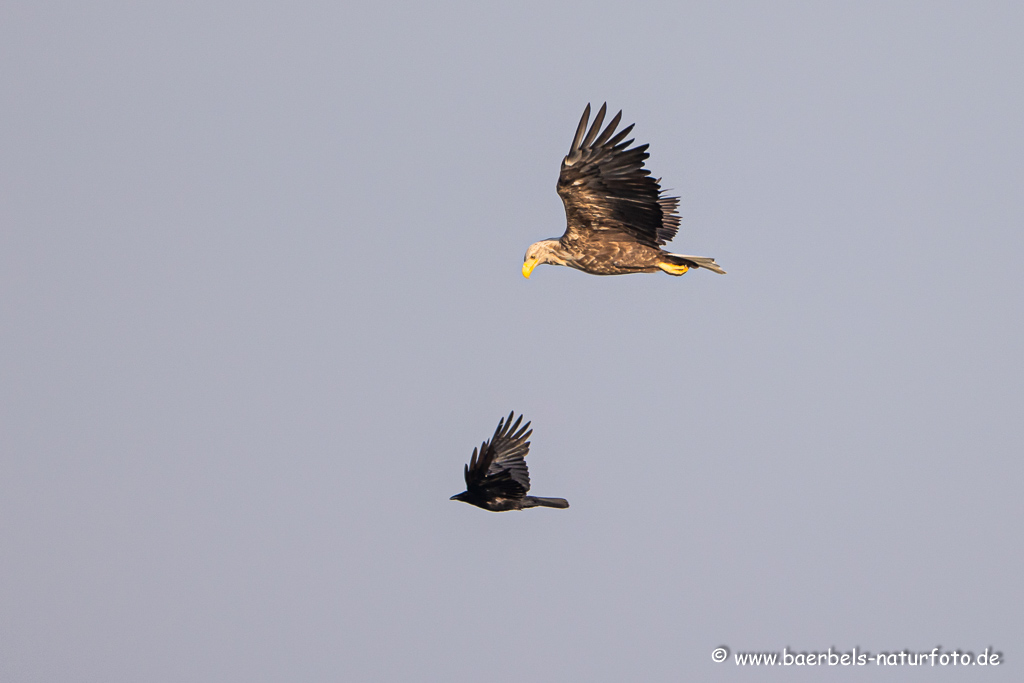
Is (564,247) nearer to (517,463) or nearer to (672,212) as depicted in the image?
(672,212)

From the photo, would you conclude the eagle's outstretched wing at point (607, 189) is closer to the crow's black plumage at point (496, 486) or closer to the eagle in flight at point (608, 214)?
the eagle in flight at point (608, 214)

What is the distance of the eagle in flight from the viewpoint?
17531 mm

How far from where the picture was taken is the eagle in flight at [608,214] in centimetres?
1753

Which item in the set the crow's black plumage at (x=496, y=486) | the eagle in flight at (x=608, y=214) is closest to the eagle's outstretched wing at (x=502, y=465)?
the crow's black plumage at (x=496, y=486)

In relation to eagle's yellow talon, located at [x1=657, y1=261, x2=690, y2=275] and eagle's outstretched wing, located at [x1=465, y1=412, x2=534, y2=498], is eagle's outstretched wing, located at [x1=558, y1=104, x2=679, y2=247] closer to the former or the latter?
eagle's yellow talon, located at [x1=657, y1=261, x2=690, y2=275]

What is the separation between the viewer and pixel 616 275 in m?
19.3

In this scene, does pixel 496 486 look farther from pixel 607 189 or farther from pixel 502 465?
pixel 607 189

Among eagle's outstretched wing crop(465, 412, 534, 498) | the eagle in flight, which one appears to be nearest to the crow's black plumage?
eagle's outstretched wing crop(465, 412, 534, 498)

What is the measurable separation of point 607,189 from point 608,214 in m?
0.46

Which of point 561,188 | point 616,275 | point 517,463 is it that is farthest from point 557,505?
point 561,188

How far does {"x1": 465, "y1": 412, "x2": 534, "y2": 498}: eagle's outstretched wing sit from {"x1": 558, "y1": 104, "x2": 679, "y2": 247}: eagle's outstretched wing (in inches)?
153

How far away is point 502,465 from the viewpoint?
21500 mm

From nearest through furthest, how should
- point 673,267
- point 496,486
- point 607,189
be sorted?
1. point 607,189
2. point 673,267
3. point 496,486

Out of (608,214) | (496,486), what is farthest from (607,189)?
(496,486)
